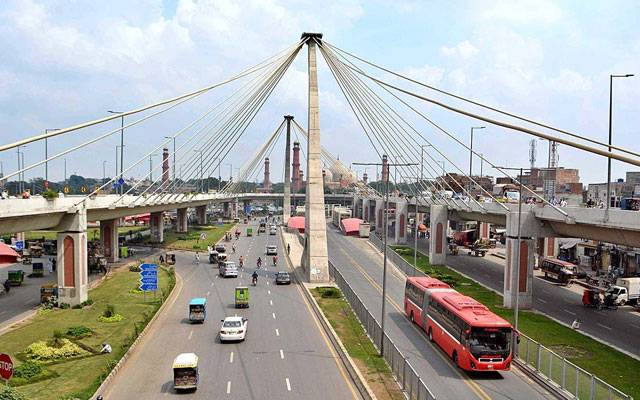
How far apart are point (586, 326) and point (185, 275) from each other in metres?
38.7

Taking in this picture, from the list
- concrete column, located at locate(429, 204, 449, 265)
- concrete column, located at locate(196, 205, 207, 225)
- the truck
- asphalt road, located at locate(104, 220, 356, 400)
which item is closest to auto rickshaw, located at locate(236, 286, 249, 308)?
asphalt road, located at locate(104, 220, 356, 400)

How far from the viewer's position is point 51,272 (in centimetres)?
6147

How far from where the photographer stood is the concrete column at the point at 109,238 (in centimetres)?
6794

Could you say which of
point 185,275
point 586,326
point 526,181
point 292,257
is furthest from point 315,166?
point 526,181

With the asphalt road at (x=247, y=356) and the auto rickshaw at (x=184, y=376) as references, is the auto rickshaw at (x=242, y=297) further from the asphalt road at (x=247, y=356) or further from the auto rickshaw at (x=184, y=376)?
the auto rickshaw at (x=184, y=376)

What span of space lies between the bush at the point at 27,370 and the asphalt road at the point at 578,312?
3086cm

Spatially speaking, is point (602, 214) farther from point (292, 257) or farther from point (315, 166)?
point (292, 257)

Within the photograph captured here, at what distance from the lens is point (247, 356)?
2955 cm

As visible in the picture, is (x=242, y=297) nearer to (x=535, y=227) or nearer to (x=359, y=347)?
(x=359, y=347)

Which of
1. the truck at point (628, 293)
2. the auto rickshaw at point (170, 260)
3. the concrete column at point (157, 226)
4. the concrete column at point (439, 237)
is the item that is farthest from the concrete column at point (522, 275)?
the concrete column at point (157, 226)

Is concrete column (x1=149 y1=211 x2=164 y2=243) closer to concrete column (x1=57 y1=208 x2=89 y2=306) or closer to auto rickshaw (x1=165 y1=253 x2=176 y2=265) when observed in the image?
auto rickshaw (x1=165 y1=253 x2=176 y2=265)

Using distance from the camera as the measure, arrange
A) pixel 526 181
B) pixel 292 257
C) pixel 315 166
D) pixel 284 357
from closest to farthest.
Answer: pixel 284 357 < pixel 315 166 < pixel 292 257 < pixel 526 181

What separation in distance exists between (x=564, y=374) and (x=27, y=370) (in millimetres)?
23840

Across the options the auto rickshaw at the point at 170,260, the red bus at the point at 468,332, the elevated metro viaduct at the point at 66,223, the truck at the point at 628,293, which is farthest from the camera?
the auto rickshaw at the point at 170,260
